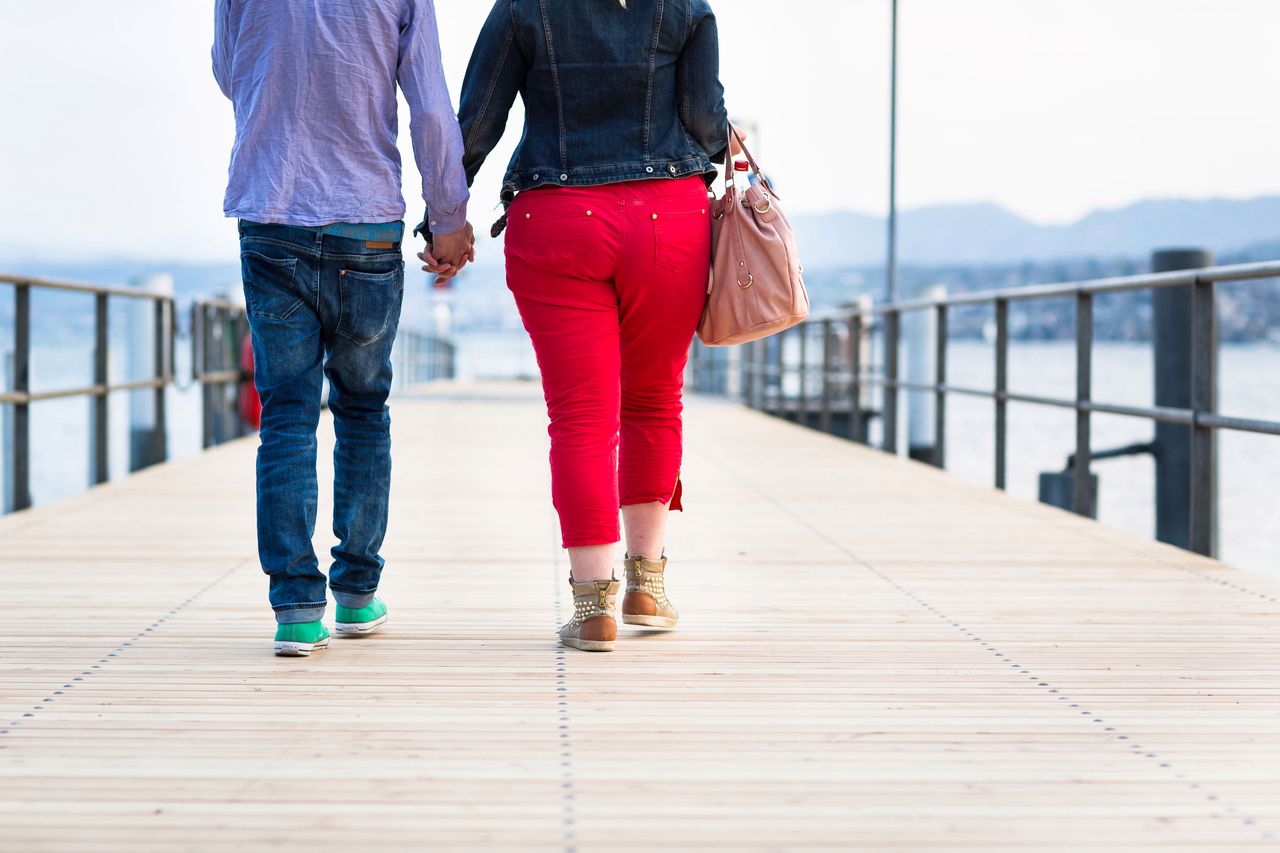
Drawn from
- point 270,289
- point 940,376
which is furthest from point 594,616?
point 940,376

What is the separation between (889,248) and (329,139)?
1069 centimetres

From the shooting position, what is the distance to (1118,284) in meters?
4.68

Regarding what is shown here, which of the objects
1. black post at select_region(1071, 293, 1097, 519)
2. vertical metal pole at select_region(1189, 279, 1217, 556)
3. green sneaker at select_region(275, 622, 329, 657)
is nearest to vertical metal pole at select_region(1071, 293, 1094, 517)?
black post at select_region(1071, 293, 1097, 519)

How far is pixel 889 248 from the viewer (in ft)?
41.9

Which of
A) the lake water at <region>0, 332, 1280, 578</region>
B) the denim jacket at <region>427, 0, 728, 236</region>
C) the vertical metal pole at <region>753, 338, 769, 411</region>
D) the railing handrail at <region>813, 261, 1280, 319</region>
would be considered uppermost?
the denim jacket at <region>427, 0, 728, 236</region>

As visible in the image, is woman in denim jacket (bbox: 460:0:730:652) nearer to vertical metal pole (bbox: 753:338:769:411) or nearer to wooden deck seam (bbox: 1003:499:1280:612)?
wooden deck seam (bbox: 1003:499:1280:612)

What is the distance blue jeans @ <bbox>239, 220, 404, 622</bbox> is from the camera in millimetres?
2475

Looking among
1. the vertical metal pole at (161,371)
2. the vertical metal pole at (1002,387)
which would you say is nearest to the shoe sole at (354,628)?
the vertical metal pole at (1002,387)

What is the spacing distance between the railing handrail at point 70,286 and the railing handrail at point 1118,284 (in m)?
3.56

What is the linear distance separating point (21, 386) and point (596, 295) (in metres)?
3.16

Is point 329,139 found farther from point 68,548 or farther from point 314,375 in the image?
point 68,548

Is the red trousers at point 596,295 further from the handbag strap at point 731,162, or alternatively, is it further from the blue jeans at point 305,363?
the blue jeans at point 305,363

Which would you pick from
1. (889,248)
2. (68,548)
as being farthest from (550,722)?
(889,248)

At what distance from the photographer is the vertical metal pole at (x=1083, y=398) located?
5.09 m
